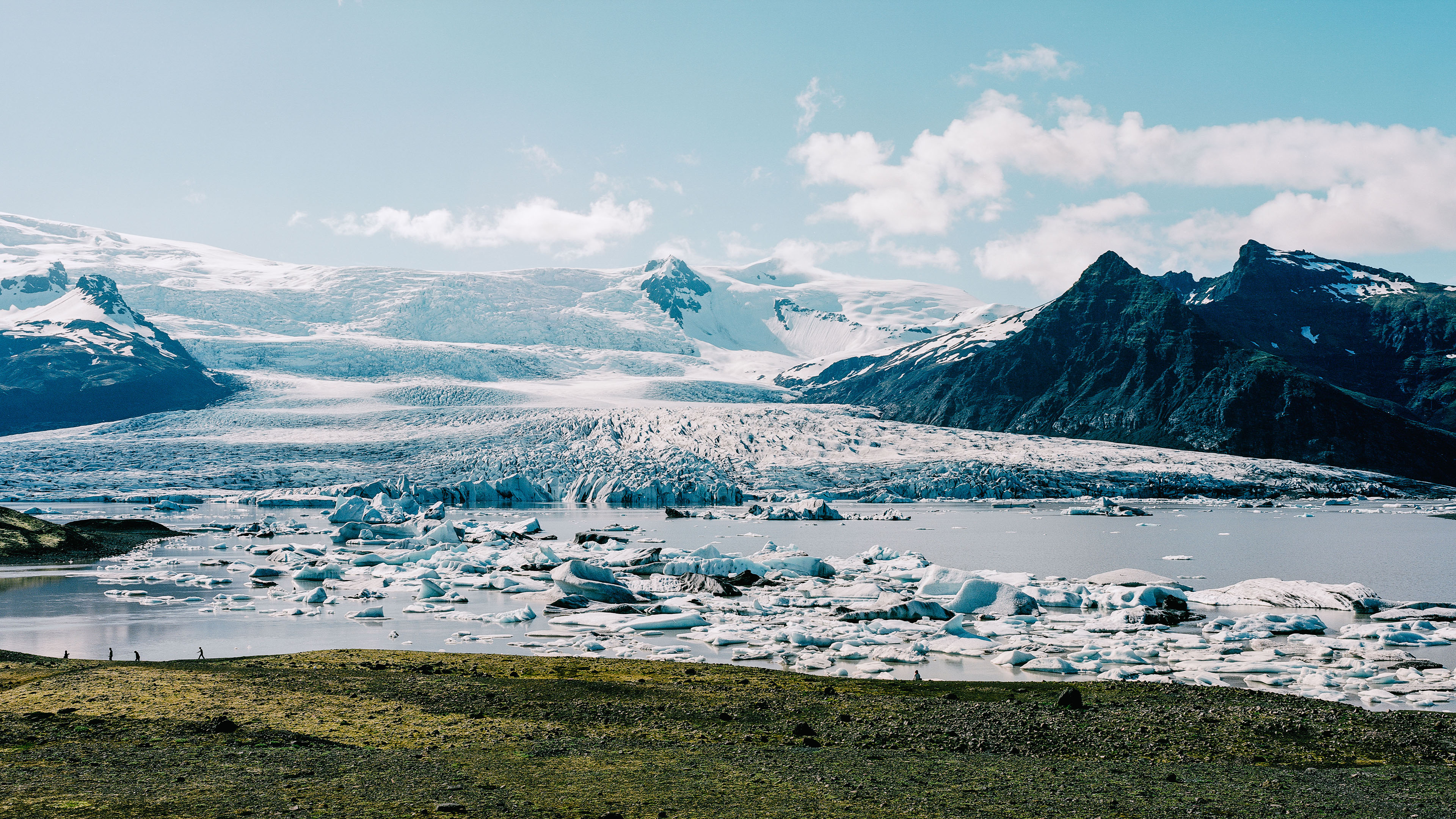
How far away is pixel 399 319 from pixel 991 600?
424ft

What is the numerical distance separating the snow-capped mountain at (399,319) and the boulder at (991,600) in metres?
72.4

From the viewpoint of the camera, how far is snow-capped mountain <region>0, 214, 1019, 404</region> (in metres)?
105

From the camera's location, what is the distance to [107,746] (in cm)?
805

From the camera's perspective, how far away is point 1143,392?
112562 mm

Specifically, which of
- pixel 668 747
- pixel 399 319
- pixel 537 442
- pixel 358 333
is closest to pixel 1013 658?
pixel 668 747

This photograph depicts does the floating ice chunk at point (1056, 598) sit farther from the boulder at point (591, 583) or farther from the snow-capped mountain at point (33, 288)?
the snow-capped mountain at point (33, 288)

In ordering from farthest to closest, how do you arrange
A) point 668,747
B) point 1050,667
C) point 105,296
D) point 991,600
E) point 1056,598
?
point 105,296
point 1056,598
point 991,600
point 1050,667
point 668,747

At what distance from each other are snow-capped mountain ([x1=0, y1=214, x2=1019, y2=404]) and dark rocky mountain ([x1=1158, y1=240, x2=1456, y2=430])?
259 ft

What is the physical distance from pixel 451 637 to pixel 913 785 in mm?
11521

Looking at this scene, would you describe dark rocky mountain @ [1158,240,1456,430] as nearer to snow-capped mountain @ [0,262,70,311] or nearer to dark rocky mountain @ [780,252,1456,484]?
dark rocky mountain @ [780,252,1456,484]

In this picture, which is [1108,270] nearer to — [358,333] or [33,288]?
[358,333]

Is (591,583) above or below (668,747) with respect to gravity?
below

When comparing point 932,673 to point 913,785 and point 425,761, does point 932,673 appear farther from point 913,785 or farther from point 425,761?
point 425,761

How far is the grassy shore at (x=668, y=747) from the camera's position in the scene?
655 cm
